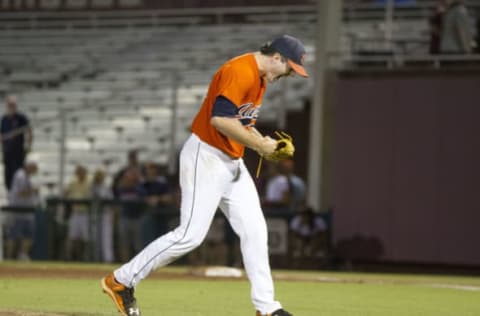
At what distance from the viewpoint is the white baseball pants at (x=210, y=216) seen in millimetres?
8305

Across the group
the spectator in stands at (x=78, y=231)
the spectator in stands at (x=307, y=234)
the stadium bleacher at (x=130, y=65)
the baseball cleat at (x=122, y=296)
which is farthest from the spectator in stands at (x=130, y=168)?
the baseball cleat at (x=122, y=296)

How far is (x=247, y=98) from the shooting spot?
8273mm

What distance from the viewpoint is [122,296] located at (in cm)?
851

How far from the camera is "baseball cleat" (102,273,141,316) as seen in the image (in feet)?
27.9

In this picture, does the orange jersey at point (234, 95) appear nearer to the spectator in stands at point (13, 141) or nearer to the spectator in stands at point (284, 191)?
the spectator in stands at point (284, 191)

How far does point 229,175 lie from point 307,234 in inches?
479

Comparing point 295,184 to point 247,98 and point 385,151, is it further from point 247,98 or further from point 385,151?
point 247,98

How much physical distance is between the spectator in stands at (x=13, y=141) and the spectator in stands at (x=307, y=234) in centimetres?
548

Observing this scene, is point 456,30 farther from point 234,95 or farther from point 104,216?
point 234,95

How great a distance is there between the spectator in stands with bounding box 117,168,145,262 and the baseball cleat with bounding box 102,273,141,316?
1203 centimetres

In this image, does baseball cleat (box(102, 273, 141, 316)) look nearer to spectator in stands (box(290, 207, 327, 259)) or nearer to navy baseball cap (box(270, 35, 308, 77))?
navy baseball cap (box(270, 35, 308, 77))

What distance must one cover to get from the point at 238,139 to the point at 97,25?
24888 mm

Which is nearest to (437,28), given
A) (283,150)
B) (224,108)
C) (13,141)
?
(13,141)

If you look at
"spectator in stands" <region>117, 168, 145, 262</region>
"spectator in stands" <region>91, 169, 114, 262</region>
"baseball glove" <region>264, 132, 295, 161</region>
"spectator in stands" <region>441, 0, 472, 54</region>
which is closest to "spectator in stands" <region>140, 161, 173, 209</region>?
"spectator in stands" <region>117, 168, 145, 262</region>
